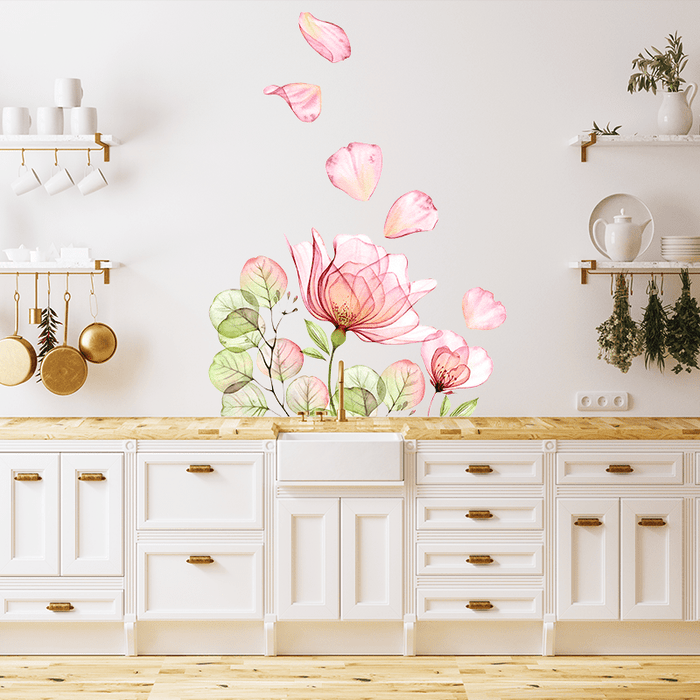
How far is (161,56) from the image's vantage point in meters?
2.98

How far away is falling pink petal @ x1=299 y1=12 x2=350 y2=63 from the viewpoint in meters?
2.98

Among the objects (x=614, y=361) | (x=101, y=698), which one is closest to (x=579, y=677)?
(x=614, y=361)

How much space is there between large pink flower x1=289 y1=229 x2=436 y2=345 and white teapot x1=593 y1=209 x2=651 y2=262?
708mm

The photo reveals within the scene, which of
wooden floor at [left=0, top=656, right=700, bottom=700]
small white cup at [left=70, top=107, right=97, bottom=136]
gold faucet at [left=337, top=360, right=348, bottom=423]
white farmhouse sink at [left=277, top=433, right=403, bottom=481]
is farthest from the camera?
gold faucet at [left=337, top=360, right=348, bottom=423]

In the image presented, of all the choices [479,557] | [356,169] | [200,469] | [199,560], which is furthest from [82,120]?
[479,557]

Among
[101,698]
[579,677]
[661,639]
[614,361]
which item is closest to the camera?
[101,698]

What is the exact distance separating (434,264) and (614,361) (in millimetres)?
811

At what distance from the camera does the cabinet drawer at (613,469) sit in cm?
263

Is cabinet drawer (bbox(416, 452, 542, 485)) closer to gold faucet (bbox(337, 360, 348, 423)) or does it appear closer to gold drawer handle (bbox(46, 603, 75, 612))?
gold faucet (bbox(337, 360, 348, 423))

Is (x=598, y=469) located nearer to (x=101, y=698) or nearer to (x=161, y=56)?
(x=101, y=698)

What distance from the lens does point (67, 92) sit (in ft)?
9.33

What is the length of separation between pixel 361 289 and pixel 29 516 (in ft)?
4.98

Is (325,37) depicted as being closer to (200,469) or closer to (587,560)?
(200,469)

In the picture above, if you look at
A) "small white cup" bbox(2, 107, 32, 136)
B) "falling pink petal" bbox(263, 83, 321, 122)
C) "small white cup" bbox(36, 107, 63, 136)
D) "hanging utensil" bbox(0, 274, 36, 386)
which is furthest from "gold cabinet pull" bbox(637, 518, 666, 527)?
"small white cup" bbox(2, 107, 32, 136)
